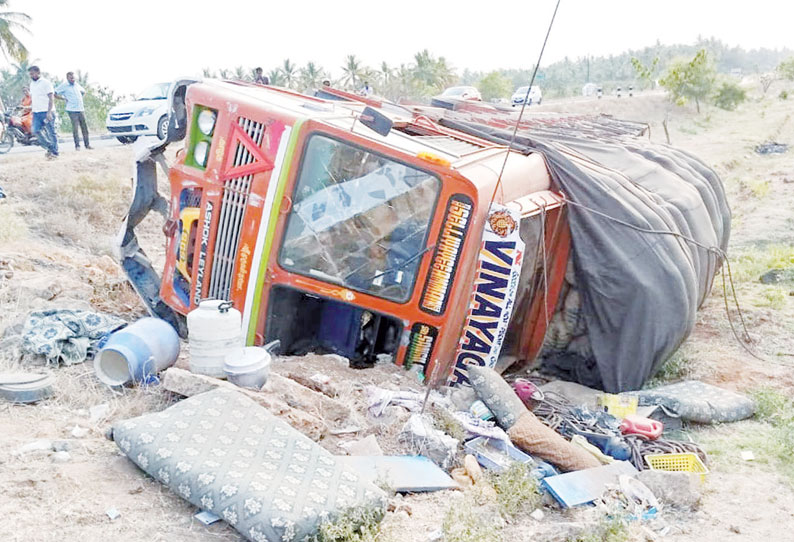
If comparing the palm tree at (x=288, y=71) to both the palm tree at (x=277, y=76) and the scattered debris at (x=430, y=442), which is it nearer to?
the palm tree at (x=277, y=76)

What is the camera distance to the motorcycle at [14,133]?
14.2 metres

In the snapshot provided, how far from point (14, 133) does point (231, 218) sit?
1126 cm

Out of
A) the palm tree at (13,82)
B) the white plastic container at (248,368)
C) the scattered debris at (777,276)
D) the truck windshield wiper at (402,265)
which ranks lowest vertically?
the palm tree at (13,82)

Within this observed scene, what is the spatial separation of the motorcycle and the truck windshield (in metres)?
11.3

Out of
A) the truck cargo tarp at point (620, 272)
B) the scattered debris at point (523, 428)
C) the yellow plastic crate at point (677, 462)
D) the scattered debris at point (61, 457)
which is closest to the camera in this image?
the scattered debris at point (61, 457)

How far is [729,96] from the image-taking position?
3850 cm

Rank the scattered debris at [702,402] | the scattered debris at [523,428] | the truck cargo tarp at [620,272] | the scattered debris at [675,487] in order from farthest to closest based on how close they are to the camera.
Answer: the truck cargo tarp at [620,272], the scattered debris at [702,402], the scattered debris at [523,428], the scattered debris at [675,487]

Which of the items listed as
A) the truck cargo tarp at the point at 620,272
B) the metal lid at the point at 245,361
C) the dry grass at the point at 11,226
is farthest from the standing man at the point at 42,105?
the metal lid at the point at 245,361

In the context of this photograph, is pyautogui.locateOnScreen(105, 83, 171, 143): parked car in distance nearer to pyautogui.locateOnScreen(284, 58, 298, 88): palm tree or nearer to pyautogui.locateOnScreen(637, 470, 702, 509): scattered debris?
pyautogui.locateOnScreen(637, 470, 702, 509): scattered debris

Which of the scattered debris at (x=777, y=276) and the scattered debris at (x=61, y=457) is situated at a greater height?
the scattered debris at (x=777, y=276)

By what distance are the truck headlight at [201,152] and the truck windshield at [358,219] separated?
2.91ft

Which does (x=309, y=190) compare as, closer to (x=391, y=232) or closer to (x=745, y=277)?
(x=391, y=232)

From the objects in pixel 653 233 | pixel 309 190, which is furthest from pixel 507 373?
pixel 309 190

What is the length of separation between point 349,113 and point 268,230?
1248 mm
